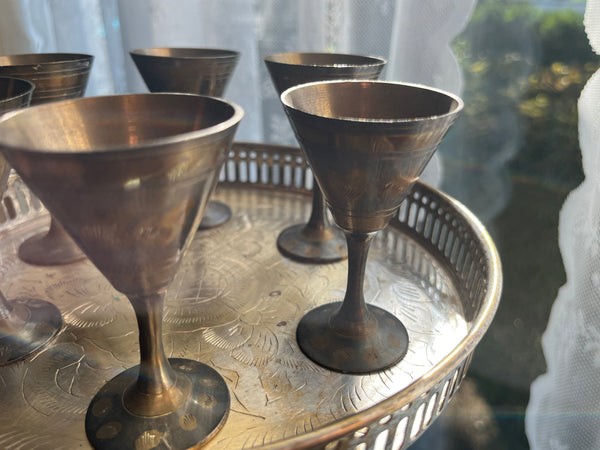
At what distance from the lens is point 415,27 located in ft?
2.01

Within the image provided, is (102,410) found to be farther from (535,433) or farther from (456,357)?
(535,433)

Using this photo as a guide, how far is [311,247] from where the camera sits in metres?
0.57

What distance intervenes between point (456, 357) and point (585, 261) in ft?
0.94

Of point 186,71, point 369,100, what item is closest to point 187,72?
point 186,71

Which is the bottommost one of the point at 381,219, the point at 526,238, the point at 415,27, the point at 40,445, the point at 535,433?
the point at 535,433

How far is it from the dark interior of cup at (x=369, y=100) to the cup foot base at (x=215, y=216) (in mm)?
271

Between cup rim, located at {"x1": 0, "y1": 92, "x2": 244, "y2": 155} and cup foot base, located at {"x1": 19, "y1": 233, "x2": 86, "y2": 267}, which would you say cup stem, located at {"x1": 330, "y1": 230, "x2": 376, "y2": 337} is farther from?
cup foot base, located at {"x1": 19, "y1": 233, "x2": 86, "y2": 267}

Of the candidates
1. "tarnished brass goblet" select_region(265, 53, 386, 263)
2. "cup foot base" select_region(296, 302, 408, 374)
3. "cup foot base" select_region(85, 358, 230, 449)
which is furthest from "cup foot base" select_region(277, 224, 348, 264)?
"cup foot base" select_region(85, 358, 230, 449)

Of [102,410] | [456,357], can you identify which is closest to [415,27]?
[456,357]

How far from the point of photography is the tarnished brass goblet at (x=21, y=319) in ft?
1.29

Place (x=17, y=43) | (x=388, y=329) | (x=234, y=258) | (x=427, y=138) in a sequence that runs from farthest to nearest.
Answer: (x=17, y=43), (x=234, y=258), (x=388, y=329), (x=427, y=138)

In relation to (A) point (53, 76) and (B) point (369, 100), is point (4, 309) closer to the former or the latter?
(A) point (53, 76)

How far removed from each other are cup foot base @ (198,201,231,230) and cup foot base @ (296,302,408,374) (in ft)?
0.71

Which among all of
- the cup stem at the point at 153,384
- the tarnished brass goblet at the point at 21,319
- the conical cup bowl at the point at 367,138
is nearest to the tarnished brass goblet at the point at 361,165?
the conical cup bowl at the point at 367,138
